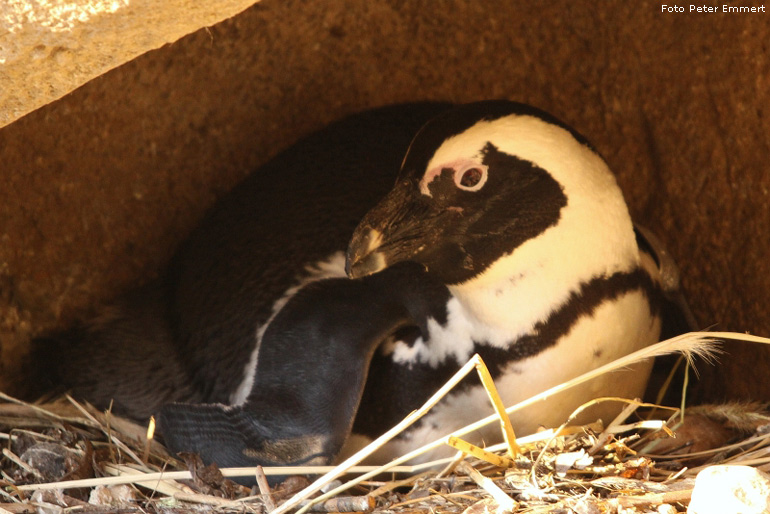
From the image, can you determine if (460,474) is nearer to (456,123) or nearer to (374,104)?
(456,123)

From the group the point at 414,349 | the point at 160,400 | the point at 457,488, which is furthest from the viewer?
the point at 160,400

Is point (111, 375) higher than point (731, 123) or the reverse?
the reverse

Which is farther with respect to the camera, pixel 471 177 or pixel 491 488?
pixel 471 177

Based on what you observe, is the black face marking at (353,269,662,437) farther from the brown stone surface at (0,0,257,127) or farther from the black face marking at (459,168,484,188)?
the brown stone surface at (0,0,257,127)

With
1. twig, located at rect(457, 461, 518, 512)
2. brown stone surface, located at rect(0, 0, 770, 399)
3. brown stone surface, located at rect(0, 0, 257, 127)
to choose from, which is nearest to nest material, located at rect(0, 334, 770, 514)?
twig, located at rect(457, 461, 518, 512)

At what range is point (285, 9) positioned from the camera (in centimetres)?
219

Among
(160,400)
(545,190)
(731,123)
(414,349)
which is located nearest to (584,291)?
(545,190)

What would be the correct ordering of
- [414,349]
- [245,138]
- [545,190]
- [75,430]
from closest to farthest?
1. [545,190]
2. [414,349]
3. [75,430]
4. [245,138]

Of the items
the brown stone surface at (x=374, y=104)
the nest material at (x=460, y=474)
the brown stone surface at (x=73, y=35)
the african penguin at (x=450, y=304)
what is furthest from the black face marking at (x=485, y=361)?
the brown stone surface at (x=73, y=35)

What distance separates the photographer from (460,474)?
1.54 m

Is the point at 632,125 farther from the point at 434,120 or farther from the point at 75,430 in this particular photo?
the point at 75,430

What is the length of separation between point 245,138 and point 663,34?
1002mm

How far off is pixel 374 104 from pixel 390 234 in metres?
0.84

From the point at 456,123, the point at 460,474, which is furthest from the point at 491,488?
the point at 456,123
